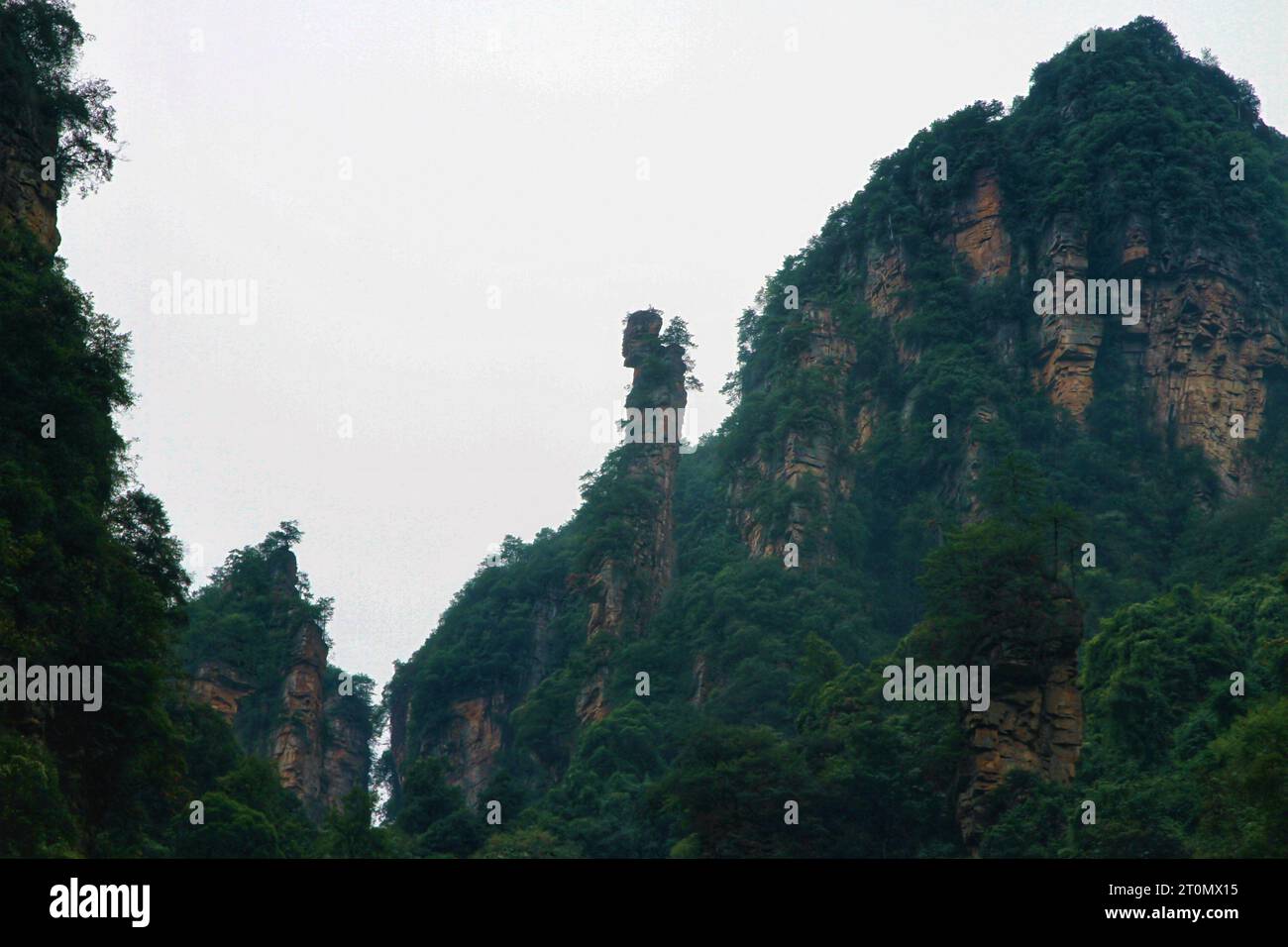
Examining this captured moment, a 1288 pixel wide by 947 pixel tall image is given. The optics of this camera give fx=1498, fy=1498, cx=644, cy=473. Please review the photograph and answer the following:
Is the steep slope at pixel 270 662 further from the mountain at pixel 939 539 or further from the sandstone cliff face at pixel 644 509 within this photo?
the sandstone cliff face at pixel 644 509

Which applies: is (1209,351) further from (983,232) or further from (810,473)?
(810,473)

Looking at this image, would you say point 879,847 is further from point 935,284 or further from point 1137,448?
point 935,284

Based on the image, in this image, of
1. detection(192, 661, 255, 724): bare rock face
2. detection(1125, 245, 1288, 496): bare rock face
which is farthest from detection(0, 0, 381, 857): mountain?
detection(1125, 245, 1288, 496): bare rock face

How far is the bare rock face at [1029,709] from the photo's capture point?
155 ft

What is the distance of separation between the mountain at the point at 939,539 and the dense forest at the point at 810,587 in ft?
0.70

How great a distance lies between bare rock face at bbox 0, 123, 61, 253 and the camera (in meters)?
43.4

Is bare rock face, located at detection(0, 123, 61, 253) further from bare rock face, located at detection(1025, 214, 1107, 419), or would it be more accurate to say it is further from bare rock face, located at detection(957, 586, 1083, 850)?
bare rock face, located at detection(1025, 214, 1107, 419)

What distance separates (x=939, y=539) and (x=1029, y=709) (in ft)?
94.8

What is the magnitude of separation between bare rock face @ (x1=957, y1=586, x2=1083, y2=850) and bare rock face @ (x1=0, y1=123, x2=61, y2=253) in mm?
31938

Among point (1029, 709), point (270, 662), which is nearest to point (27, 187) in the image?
point (1029, 709)

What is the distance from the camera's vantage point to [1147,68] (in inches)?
3580

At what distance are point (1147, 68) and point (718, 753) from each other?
61.1 metres
